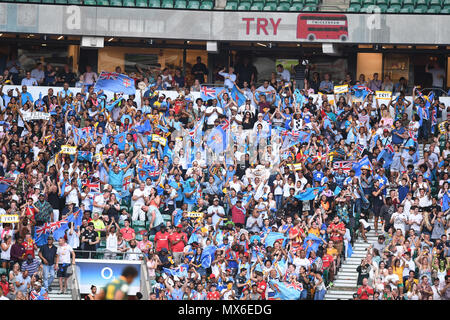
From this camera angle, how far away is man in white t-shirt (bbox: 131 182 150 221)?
24047 millimetres

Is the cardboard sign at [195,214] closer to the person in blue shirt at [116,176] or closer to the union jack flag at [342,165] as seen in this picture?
the person in blue shirt at [116,176]

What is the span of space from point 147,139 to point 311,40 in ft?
24.1

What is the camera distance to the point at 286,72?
104 ft

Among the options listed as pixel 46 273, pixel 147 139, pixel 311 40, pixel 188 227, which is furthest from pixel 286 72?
pixel 46 273

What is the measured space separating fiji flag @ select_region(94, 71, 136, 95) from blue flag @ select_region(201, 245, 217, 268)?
789cm

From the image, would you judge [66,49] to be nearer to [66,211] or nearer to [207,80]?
[207,80]

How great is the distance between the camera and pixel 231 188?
24594mm

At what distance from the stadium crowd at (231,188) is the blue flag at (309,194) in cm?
4

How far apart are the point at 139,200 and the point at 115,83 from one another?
6099mm

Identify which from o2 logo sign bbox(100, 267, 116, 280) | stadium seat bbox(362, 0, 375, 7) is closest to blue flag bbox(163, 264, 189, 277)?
o2 logo sign bbox(100, 267, 116, 280)

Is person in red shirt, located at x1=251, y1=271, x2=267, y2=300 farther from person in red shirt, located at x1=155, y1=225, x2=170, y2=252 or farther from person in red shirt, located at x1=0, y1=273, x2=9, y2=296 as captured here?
person in red shirt, located at x1=0, y1=273, x2=9, y2=296

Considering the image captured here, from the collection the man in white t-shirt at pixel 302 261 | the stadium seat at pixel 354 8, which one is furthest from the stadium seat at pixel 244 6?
the man in white t-shirt at pixel 302 261

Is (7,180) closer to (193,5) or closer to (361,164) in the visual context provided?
(361,164)

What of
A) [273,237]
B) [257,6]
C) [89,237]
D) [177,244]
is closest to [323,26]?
[257,6]
